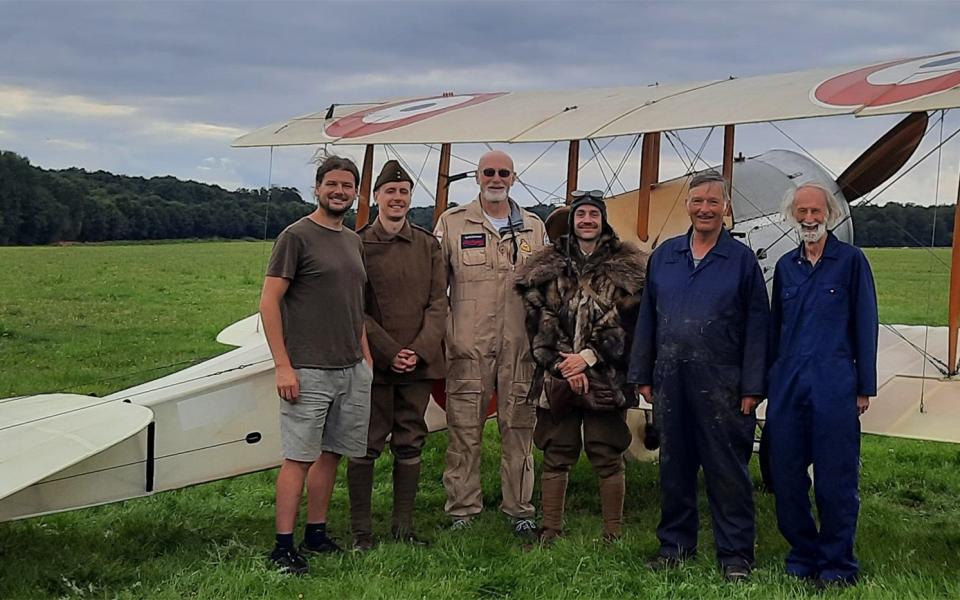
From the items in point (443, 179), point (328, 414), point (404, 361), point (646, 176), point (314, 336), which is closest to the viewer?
point (314, 336)

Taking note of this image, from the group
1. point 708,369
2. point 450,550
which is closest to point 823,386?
point 708,369

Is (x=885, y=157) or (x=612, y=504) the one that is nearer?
(x=612, y=504)

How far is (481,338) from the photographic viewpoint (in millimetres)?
4520

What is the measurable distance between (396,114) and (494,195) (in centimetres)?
213

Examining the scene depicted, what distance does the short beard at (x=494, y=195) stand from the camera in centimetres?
454

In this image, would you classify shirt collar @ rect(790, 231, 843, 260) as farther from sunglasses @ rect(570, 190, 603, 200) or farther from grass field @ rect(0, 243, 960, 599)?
grass field @ rect(0, 243, 960, 599)

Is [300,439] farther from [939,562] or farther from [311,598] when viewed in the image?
[939,562]

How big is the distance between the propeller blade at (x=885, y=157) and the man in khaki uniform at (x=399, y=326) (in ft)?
11.5

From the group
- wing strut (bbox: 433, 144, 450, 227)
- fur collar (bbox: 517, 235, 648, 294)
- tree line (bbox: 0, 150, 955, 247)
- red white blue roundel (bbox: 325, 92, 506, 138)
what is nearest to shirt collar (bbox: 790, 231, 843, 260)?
fur collar (bbox: 517, 235, 648, 294)

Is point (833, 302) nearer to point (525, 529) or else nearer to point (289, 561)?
point (525, 529)

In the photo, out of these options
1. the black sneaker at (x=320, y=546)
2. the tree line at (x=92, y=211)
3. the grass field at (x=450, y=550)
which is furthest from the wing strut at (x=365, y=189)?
the tree line at (x=92, y=211)

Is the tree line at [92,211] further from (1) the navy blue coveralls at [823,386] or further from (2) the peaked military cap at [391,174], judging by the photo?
(1) the navy blue coveralls at [823,386]

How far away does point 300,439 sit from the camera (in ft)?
12.7

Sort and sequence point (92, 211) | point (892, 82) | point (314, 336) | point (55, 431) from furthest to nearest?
point (92, 211), point (892, 82), point (314, 336), point (55, 431)
